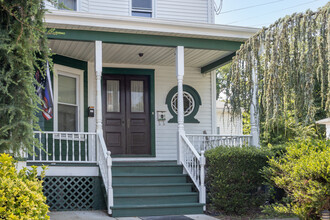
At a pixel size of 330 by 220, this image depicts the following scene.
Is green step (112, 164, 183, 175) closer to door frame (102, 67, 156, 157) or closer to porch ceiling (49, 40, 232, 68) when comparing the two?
door frame (102, 67, 156, 157)

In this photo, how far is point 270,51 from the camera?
6.43 metres

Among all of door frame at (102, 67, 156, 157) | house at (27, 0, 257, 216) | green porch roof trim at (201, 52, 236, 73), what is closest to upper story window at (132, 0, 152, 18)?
house at (27, 0, 257, 216)

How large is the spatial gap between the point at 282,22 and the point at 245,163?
2918 millimetres

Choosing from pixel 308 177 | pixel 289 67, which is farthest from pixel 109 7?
pixel 308 177

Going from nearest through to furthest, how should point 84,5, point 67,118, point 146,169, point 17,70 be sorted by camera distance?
point 17,70, point 146,169, point 67,118, point 84,5

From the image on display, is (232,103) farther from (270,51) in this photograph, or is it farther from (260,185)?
(260,185)

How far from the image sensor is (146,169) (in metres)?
8.94

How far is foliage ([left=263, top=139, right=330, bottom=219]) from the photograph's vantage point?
19.3 feet

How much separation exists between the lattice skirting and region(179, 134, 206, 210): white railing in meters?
1.83

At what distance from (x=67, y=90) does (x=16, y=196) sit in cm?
648

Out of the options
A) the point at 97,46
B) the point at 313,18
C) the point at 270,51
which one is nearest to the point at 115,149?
the point at 97,46

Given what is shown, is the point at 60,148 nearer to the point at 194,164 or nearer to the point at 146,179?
the point at 146,179

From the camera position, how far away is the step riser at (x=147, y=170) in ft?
28.8

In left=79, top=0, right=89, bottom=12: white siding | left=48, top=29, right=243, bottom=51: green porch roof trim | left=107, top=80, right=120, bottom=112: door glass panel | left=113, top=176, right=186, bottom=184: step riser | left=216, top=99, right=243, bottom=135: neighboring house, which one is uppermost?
left=79, top=0, right=89, bottom=12: white siding
